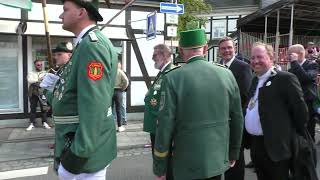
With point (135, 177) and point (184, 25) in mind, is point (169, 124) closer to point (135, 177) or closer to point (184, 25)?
point (135, 177)

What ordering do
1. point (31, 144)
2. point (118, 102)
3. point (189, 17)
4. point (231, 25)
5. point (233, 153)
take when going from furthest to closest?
point (231, 25) → point (189, 17) → point (118, 102) → point (31, 144) → point (233, 153)

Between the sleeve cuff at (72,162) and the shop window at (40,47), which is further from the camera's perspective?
the shop window at (40,47)

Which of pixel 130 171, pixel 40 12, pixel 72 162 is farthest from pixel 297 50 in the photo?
pixel 40 12

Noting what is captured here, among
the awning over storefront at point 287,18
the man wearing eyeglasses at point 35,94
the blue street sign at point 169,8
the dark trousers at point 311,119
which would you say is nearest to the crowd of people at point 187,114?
the dark trousers at point 311,119

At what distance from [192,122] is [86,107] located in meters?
0.89

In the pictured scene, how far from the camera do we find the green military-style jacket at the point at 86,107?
7.58 feet

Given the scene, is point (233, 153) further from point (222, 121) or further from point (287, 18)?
point (287, 18)

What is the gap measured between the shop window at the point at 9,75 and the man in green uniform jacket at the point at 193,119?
854 cm

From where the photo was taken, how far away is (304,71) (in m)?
6.48

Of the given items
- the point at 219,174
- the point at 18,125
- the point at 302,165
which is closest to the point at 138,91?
the point at 18,125

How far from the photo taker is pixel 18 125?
1064 centimetres

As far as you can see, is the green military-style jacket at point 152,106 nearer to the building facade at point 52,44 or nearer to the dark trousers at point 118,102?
the dark trousers at point 118,102

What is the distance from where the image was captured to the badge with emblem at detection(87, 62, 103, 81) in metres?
2.34

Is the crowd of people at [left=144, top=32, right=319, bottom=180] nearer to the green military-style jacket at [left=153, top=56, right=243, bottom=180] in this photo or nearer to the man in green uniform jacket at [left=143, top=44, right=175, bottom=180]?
the green military-style jacket at [left=153, top=56, right=243, bottom=180]
